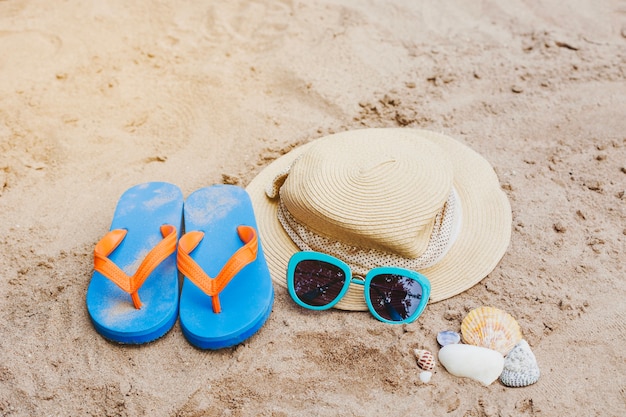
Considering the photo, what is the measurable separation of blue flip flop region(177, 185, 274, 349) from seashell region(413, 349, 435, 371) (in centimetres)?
54

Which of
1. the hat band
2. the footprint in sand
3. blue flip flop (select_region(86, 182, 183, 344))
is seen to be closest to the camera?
blue flip flop (select_region(86, 182, 183, 344))

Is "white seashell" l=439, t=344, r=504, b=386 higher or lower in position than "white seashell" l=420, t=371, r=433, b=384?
higher

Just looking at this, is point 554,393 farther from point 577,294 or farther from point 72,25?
point 72,25

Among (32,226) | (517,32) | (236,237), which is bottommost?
(32,226)

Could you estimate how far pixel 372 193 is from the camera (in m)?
1.93

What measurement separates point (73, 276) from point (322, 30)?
6.94 ft

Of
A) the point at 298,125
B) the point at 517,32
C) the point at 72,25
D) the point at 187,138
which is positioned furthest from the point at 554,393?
the point at 72,25

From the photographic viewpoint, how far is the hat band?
198cm

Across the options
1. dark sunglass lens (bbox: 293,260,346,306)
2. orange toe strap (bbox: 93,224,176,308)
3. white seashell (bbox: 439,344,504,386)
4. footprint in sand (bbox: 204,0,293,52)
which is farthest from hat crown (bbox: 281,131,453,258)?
footprint in sand (bbox: 204,0,293,52)

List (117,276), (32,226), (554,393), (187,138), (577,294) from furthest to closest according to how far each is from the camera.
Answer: (187,138), (32,226), (577,294), (117,276), (554,393)

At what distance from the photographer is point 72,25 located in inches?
133

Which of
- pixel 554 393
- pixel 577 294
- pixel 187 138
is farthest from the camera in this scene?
pixel 187 138

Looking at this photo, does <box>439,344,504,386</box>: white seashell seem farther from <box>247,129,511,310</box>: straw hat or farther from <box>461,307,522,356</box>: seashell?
<box>247,129,511,310</box>: straw hat

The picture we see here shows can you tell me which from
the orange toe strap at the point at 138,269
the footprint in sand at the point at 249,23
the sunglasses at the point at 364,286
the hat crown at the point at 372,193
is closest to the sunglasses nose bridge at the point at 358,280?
the sunglasses at the point at 364,286
